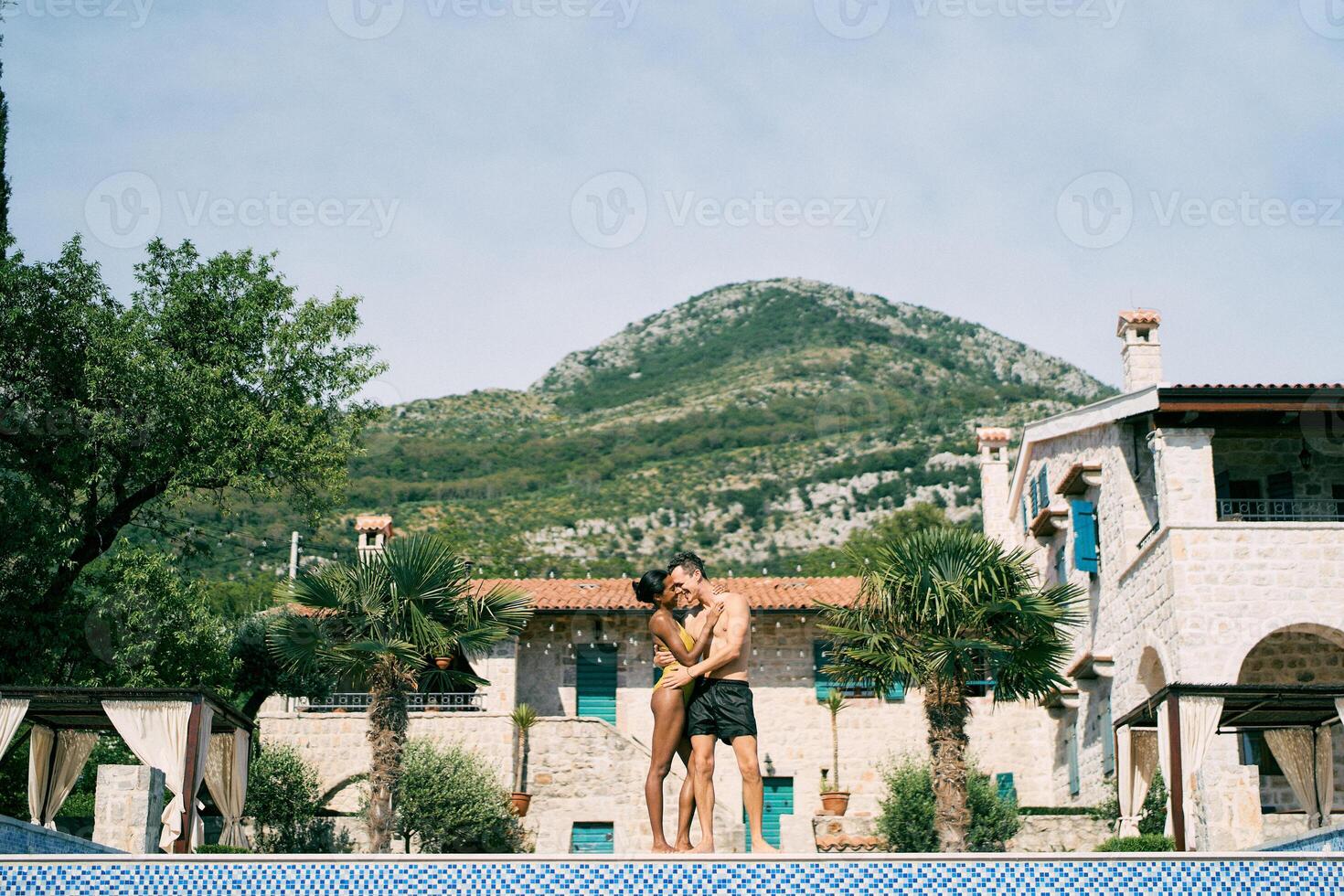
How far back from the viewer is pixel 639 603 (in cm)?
2742

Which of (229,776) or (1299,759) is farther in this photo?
(229,776)

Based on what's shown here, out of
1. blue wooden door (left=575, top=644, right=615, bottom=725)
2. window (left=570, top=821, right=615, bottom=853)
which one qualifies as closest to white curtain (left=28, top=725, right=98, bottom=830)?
window (left=570, top=821, right=615, bottom=853)

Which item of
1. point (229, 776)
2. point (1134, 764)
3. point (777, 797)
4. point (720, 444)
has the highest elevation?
point (720, 444)

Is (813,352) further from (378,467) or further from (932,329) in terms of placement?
(378,467)

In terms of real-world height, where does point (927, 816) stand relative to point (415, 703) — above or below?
below

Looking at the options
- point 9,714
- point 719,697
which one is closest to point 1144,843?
point 719,697

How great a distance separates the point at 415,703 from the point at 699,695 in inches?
700

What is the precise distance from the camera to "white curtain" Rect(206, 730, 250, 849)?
55.5 feet

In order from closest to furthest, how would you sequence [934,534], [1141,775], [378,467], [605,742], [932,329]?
[1141,775]
[934,534]
[605,742]
[378,467]
[932,329]

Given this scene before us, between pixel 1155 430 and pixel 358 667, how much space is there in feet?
39.2

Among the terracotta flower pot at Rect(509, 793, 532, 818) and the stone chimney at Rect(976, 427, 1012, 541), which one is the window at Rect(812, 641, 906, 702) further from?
the terracotta flower pot at Rect(509, 793, 532, 818)

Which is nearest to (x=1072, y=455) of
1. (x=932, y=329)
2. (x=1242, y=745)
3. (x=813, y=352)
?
(x=1242, y=745)

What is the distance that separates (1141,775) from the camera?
17.3m

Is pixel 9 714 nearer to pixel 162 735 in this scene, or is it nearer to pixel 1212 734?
pixel 162 735
